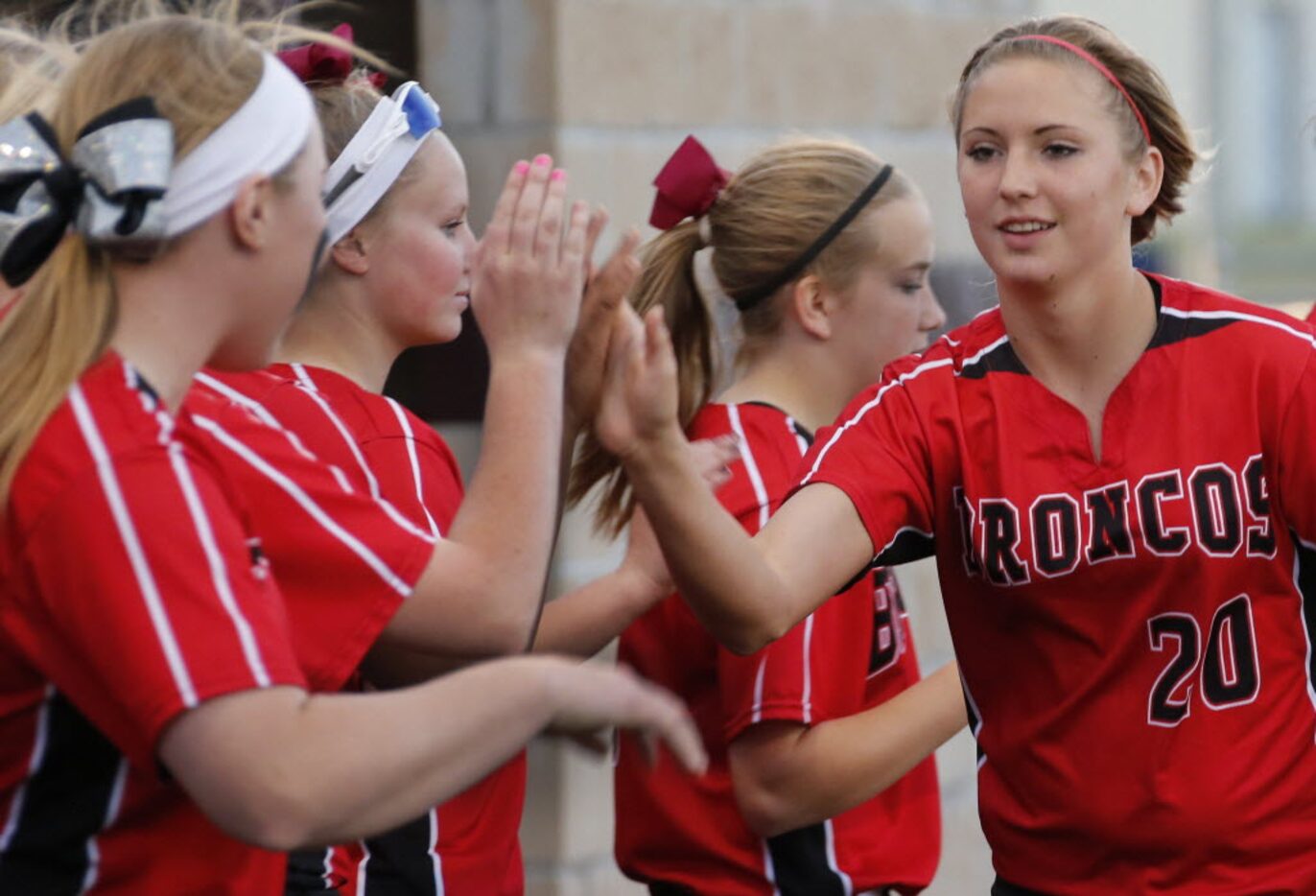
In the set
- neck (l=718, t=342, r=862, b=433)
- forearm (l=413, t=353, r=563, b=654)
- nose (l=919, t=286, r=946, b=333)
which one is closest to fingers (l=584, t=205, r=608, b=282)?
forearm (l=413, t=353, r=563, b=654)

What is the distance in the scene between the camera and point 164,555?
1575mm

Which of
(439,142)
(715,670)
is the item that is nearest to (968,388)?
(715,670)

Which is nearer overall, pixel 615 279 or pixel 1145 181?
pixel 615 279

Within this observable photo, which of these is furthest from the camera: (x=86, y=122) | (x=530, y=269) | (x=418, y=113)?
(x=418, y=113)

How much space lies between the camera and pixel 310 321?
8.52ft

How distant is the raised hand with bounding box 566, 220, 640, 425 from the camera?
222 centimetres

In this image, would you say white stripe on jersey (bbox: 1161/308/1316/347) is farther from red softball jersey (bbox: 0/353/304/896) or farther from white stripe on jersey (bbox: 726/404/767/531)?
red softball jersey (bbox: 0/353/304/896)

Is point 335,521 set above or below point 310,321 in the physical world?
above

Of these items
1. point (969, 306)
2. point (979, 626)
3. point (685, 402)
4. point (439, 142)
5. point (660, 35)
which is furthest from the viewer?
point (969, 306)

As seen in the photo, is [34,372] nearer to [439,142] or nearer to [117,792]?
[117,792]

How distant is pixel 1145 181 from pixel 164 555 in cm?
148

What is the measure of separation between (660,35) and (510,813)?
214 cm

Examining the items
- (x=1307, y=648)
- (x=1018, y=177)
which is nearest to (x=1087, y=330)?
(x=1018, y=177)

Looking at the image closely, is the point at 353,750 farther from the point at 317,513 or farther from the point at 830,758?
the point at 830,758
